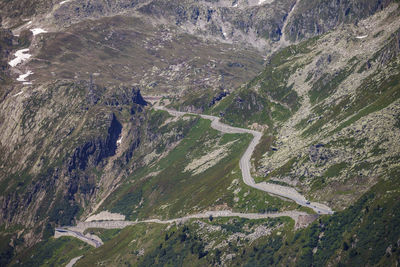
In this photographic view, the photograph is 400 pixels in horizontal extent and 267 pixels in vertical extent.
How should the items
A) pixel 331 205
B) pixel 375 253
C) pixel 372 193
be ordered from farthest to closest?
pixel 331 205
pixel 372 193
pixel 375 253

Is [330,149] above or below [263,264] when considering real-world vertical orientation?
above

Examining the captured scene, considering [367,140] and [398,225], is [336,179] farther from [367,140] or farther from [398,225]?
[398,225]

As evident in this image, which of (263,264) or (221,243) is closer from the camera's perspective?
(263,264)

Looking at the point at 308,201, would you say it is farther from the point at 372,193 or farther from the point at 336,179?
the point at 372,193

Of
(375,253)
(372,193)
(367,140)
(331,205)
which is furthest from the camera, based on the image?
(367,140)

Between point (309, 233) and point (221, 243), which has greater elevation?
point (309, 233)

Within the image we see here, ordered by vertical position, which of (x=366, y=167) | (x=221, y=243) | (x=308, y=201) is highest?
(x=366, y=167)

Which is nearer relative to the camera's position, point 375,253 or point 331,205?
point 375,253

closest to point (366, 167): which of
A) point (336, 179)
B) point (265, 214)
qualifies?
point (336, 179)

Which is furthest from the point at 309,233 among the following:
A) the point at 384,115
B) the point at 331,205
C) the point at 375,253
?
the point at 384,115
